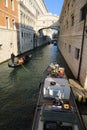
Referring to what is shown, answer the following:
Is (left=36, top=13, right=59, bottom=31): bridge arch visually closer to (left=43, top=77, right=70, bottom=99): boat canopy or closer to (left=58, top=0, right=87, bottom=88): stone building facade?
(left=58, top=0, right=87, bottom=88): stone building facade

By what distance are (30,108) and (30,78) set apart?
5653 millimetres

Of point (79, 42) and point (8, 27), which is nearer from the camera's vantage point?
point (79, 42)

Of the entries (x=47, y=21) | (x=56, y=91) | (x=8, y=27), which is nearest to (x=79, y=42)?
(x=56, y=91)

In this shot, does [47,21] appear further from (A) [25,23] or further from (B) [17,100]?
(B) [17,100]

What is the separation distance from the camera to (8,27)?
2109 cm

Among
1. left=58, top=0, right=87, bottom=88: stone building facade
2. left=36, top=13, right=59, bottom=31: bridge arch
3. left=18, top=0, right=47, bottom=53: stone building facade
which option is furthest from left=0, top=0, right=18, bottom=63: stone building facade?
left=36, top=13, right=59, bottom=31: bridge arch

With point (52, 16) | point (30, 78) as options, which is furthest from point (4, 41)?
point (52, 16)

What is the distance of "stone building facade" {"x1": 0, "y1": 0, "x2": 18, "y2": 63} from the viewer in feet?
A: 61.3

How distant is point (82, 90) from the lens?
30.5 ft

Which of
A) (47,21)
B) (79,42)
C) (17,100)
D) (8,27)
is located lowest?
(17,100)

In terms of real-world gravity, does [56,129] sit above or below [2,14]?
below

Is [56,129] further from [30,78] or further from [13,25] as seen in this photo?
[13,25]

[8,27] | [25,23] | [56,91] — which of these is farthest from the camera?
[25,23]

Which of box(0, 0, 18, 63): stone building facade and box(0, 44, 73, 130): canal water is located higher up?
box(0, 0, 18, 63): stone building facade
